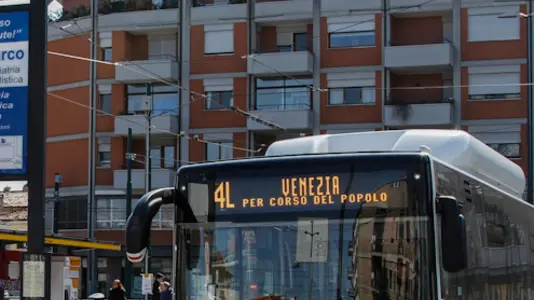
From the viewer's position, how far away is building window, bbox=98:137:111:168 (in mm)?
49219

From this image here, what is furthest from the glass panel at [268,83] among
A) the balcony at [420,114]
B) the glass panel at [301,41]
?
the balcony at [420,114]

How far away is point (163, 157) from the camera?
160 feet

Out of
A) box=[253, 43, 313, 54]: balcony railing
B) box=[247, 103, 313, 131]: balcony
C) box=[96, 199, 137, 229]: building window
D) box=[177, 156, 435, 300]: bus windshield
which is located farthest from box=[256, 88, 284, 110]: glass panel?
box=[177, 156, 435, 300]: bus windshield

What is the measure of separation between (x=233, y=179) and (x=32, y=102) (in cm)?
299

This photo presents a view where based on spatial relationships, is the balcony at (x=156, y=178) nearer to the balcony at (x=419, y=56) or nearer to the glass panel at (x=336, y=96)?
the glass panel at (x=336, y=96)

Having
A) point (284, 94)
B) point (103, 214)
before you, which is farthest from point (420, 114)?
point (103, 214)

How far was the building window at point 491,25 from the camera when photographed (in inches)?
1705

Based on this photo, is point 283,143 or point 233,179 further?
point 283,143

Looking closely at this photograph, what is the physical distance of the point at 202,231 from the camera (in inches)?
324

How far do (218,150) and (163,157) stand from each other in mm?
3240

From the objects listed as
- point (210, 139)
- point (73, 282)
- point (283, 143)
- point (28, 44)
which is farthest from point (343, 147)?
point (210, 139)

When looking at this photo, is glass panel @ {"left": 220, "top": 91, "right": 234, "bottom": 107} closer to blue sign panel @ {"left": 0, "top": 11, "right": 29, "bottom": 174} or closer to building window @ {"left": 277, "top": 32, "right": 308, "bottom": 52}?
building window @ {"left": 277, "top": 32, "right": 308, "bottom": 52}

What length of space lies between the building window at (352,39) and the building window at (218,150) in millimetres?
7224

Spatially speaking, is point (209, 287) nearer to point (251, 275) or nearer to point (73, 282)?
point (251, 275)
